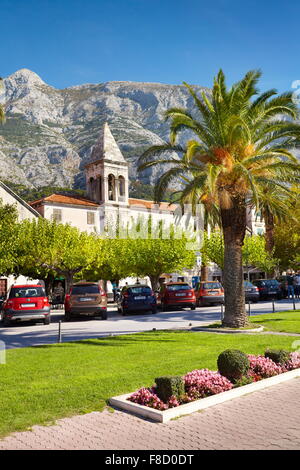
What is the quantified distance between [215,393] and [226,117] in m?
10.0

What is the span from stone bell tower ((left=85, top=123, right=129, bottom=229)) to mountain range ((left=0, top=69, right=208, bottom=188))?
79.3 feet

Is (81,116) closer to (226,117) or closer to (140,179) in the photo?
(140,179)

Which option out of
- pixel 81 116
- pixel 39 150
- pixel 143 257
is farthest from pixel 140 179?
pixel 143 257

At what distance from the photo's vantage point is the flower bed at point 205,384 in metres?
5.80

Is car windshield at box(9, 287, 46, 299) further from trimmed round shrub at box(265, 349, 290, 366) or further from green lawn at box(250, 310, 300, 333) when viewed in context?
trimmed round shrub at box(265, 349, 290, 366)

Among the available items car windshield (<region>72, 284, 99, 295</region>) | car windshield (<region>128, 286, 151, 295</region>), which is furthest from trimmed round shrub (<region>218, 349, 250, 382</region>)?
car windshield (<region>128, 286, 151, 295</region>)

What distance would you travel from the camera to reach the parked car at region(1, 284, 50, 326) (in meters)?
17.6

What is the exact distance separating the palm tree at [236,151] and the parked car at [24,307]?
25.3ft

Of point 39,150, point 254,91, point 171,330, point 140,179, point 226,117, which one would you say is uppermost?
point 39,150

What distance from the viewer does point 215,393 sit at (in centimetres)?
630

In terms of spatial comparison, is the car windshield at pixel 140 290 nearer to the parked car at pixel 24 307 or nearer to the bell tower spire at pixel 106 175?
the parked car at pixel 24 307

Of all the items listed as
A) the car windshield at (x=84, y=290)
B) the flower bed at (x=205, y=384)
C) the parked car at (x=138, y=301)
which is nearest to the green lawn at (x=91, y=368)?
the flower bed at (x=205, y=384)
